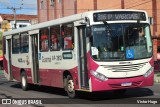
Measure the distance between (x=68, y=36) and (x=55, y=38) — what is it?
1158mm

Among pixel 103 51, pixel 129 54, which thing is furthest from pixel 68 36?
pixel 129 54

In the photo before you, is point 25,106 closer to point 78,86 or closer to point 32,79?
point 78,86

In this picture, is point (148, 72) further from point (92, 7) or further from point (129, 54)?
point (92, 7)

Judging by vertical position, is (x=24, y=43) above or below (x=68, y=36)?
below

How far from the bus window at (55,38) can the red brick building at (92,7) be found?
24.4m

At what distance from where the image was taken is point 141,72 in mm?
13906

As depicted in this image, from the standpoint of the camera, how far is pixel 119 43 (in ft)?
45.0

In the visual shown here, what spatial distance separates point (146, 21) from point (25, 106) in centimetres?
511

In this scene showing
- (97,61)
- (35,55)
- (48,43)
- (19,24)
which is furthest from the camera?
(19,24)

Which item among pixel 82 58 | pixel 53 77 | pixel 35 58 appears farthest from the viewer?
pixel 35 58

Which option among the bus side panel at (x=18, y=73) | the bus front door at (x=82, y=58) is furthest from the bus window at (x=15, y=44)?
the bus front door at (x=82, y=58)

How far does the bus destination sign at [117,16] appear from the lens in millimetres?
13852

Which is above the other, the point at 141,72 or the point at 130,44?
the point at 130,44

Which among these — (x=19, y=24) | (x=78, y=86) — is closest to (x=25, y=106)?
(x=78, y=86)
